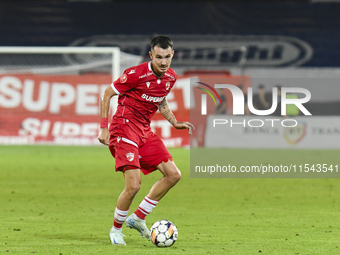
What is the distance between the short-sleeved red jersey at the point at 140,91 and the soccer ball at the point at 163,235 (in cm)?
97

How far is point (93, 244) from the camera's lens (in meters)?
4.84

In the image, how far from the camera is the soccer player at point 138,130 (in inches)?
194

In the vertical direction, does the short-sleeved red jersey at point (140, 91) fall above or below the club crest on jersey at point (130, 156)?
above

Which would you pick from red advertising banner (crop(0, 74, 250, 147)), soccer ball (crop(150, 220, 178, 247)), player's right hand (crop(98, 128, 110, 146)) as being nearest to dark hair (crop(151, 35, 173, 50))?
player's right hand (crop(98, 128, 110, 146))

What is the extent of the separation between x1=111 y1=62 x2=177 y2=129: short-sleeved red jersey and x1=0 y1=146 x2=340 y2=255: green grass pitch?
3.80 feet

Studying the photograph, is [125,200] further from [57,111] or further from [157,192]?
[57,111]

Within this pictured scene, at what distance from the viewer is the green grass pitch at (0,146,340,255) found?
480cm

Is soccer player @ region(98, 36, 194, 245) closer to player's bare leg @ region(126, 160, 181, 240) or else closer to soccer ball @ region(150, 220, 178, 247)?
player's bare leg @ region(126, 160, 181, 240)

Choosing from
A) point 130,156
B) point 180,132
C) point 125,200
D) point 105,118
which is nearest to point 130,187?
point 125,200

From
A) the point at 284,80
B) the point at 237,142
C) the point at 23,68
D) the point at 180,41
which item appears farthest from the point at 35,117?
the point at 180,41

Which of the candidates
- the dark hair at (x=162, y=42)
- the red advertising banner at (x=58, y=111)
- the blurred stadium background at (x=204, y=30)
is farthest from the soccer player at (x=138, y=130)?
the blurred stadium background at (x=204, y=30)

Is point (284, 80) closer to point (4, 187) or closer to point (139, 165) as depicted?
point (4, 187)

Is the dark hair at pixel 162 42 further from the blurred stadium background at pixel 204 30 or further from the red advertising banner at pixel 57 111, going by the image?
the blurred stadium background at pixel 204 30

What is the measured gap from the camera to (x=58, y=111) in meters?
18.0
